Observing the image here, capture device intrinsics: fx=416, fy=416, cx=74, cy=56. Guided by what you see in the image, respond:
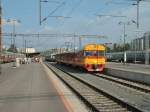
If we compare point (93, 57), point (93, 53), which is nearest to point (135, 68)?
point (93, 57)

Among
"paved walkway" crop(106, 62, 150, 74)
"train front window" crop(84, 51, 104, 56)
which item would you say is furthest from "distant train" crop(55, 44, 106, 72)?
"paved walkway" crop(106, 62, 150, 74)

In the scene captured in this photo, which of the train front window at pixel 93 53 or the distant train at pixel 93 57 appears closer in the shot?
the distant train at pixel 93 57

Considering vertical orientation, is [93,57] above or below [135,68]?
above

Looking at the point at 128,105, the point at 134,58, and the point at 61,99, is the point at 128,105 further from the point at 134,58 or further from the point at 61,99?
the point at 134,58

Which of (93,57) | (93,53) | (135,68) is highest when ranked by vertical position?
(93,53)

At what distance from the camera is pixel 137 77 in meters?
29.8

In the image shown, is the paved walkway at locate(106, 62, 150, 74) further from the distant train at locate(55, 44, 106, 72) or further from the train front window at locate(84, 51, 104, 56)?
the train front window at locate(84, 51, 104, 56)

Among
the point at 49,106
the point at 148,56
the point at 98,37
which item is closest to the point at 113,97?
the point at 49,106

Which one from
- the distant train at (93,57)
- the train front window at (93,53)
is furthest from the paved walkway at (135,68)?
the train front window at (93,53)

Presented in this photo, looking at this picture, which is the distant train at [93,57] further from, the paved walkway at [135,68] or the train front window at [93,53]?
the paved walkway at [135,68]

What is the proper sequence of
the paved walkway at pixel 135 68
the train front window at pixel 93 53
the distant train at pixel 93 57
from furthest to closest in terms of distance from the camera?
the train front window at pixel 93 53
the distant train at pixel 93 57
the paved walkway at pixel 135 68

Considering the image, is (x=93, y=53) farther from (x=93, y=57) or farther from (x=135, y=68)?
(x=135, y=68)

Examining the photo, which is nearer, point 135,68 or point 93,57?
point 93,57

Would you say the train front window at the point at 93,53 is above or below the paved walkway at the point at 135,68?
above
